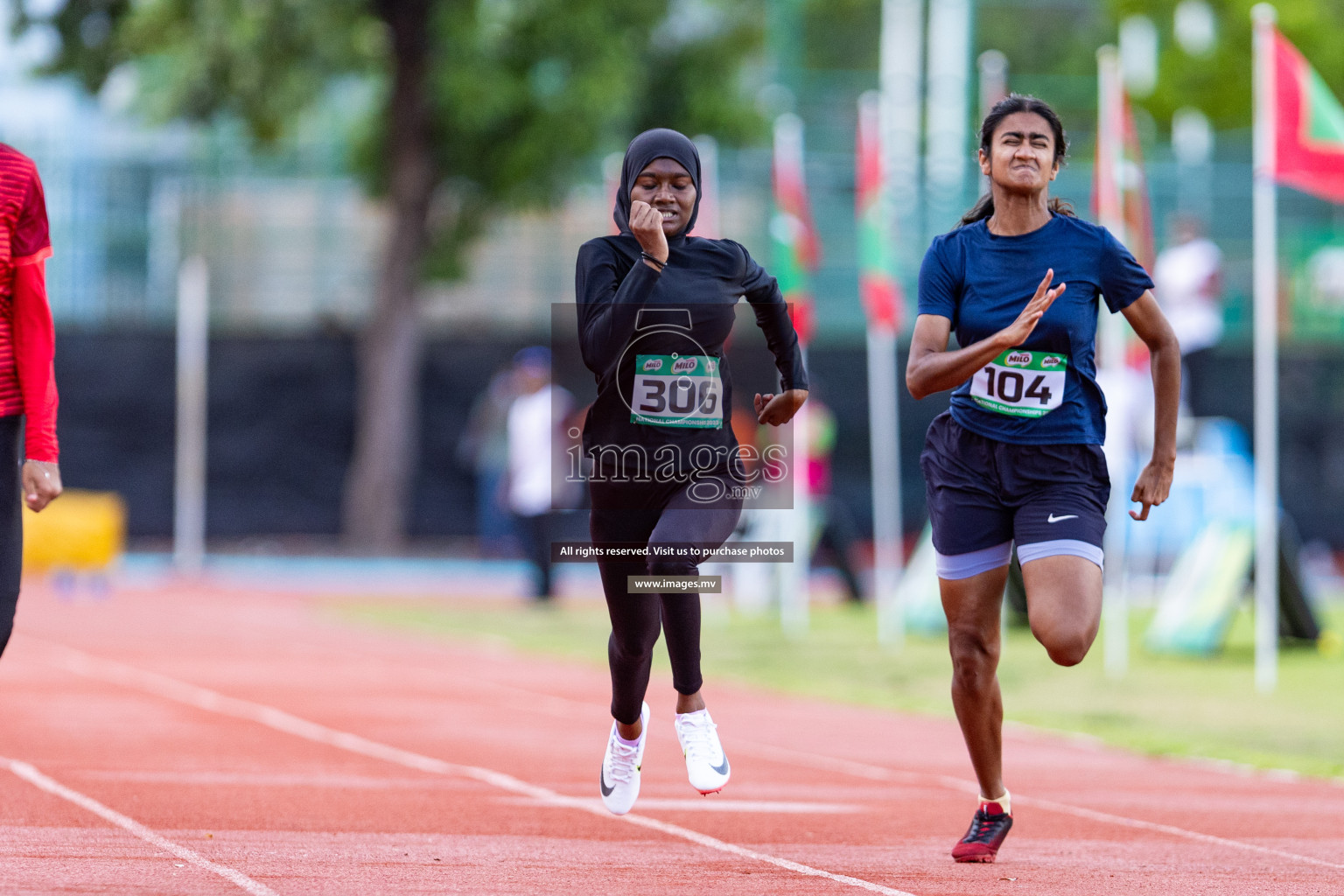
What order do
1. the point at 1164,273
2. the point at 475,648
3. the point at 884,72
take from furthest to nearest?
the point at 884,72, the point at 1164,273, the point at 475,648

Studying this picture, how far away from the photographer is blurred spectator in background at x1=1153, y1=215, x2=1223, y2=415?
17.7m

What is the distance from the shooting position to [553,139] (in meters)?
26.9

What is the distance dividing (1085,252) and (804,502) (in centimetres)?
1244

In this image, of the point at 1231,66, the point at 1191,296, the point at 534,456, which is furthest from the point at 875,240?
the point at 1231,66

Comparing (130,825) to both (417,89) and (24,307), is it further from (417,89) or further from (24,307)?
(417,89)

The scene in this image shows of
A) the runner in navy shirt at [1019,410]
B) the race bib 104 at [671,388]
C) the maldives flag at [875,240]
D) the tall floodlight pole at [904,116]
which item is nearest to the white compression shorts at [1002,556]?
the runner in navy shirt at [1019,410]

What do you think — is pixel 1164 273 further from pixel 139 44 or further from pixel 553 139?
pixel 139 44

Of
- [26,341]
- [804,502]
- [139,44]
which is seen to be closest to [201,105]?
[139,44]

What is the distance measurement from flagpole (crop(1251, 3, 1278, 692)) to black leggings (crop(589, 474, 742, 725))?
7.43 meters

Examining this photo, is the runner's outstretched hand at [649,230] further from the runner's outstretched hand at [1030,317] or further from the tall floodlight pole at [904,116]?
the tall floodlight pole at [904,116]

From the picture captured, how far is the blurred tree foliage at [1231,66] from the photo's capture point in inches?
1555

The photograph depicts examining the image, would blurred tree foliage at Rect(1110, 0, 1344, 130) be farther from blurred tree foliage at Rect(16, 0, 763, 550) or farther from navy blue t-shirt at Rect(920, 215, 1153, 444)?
navy blue t-shirt at Rect(920, 215, 1153, 444)

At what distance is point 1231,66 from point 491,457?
872 inches

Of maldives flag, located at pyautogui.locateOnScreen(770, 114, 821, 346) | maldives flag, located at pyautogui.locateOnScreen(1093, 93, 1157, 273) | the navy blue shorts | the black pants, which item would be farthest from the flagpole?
the black pants
